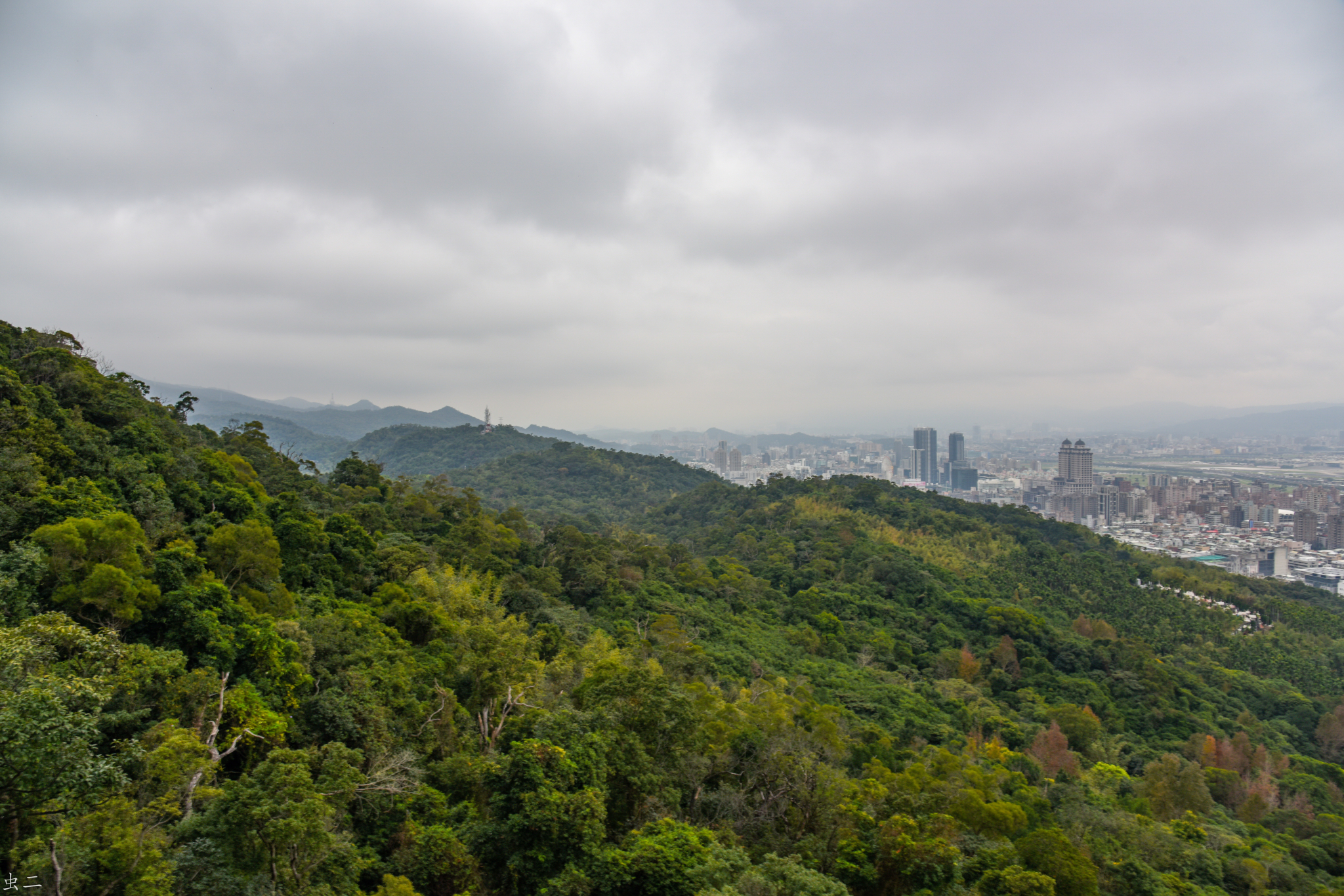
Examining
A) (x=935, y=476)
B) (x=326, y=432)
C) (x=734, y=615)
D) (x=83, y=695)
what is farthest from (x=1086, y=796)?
(x=326, y=432)

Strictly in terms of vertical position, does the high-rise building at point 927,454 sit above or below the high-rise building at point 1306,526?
above

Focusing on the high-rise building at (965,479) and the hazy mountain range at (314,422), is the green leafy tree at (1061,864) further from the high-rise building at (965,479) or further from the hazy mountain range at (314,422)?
the high-rise building at (965,479)

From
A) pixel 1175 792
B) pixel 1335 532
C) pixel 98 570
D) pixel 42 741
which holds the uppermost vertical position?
pixel 98 570

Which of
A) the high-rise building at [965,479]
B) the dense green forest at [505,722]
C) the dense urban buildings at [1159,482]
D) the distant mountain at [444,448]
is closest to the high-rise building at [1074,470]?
the dense urban buildings at [1159,482]

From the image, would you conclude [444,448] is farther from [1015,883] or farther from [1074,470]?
[1015,883]

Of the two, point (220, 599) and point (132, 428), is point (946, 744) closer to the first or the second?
point (220, 599)

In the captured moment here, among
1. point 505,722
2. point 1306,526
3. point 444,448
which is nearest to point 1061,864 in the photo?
point 505,722
